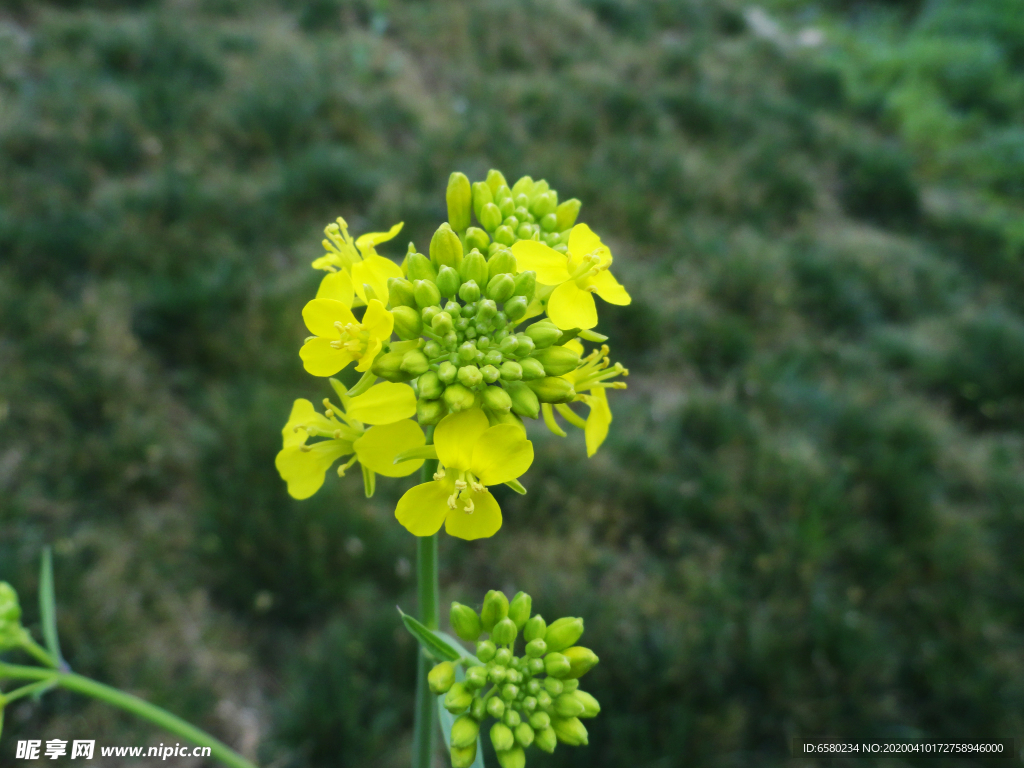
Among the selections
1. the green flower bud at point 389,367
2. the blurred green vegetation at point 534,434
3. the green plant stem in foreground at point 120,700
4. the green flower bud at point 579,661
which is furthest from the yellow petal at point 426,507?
the blurred green vegetation at point 534,434

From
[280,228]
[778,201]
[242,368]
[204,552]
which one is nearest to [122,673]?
[204,552]

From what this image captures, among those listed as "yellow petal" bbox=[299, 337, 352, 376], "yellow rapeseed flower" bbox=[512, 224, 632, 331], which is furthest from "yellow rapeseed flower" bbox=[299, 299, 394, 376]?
"yellow rapeseed flower" bbox=[512, 224, 632, 331]

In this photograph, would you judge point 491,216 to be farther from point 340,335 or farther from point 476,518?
point 476,518

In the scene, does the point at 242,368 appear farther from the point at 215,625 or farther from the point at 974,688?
the point at 974,688

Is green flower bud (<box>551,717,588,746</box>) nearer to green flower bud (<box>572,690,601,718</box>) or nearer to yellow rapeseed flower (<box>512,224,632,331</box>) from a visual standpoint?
green flower bud (<box>572,690,601,718</box>)

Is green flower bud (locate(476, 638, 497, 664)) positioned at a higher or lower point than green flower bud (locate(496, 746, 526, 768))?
higher

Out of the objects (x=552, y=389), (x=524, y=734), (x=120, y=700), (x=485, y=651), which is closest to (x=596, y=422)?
(x=552, y=389)
